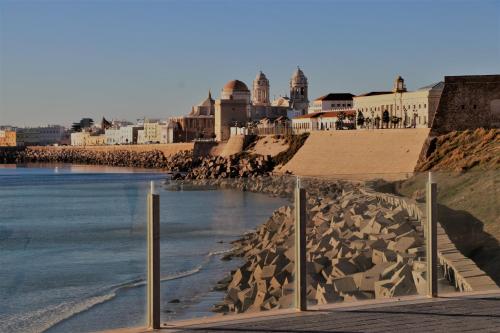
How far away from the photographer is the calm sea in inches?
201

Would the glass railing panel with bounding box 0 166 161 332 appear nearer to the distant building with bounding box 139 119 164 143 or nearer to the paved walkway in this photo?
the paved walkway

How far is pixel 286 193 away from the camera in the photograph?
19.8 feet

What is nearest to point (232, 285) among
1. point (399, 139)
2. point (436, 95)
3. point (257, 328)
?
point (257, 328)

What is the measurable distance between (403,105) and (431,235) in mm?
56393

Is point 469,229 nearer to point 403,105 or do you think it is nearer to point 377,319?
point 377,319

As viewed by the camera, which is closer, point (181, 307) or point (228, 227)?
point (181, 307)

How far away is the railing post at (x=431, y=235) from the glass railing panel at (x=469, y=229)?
0.13 meters

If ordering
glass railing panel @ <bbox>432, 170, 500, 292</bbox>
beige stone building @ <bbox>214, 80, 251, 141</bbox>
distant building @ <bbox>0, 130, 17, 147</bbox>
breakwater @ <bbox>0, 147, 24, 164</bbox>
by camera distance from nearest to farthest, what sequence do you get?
glass railing panel @ <bbox>432, 170, 500, 292</bbox>, beige stone building @ <bbox>214, 80, 251, 141</bbox>, breakwater @ <bbox>0, 147, 24, 164</bbox>, distant building @ <bbox>0, 130, 17, 147</bbox>

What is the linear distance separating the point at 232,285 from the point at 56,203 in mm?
2408

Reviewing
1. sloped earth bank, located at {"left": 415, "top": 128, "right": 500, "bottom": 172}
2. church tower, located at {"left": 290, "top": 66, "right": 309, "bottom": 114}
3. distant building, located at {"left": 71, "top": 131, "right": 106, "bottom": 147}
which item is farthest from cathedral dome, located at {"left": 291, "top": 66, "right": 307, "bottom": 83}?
sloped earth bank, located at {"left": 415, "top": 128, "right": 500, "bottom": 172}

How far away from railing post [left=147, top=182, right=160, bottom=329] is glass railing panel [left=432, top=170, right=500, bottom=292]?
6.31 feet

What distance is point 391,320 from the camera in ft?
16.3

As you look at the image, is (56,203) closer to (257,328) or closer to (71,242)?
(71,242)

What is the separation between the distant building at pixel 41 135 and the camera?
620 ft
